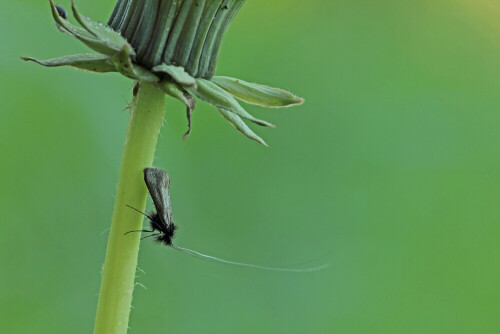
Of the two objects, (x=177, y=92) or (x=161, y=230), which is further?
(x=161, y=230)

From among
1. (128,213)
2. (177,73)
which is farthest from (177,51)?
(128,213)

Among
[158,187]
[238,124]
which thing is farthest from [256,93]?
[158,187]

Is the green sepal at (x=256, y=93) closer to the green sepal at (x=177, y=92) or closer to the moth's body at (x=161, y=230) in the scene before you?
the green sepal at (x=177, y=92)

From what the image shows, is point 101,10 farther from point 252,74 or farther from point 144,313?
point 144,313

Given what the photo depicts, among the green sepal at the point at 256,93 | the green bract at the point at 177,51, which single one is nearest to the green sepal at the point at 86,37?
the green bract at the point at 177,51

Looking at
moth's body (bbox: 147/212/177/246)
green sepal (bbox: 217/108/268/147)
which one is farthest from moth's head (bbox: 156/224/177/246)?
green sepal (bbox: 217/108/268/147)

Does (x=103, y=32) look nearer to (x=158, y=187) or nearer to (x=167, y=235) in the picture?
(x=158, y=187)

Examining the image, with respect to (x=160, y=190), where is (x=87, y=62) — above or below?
above
